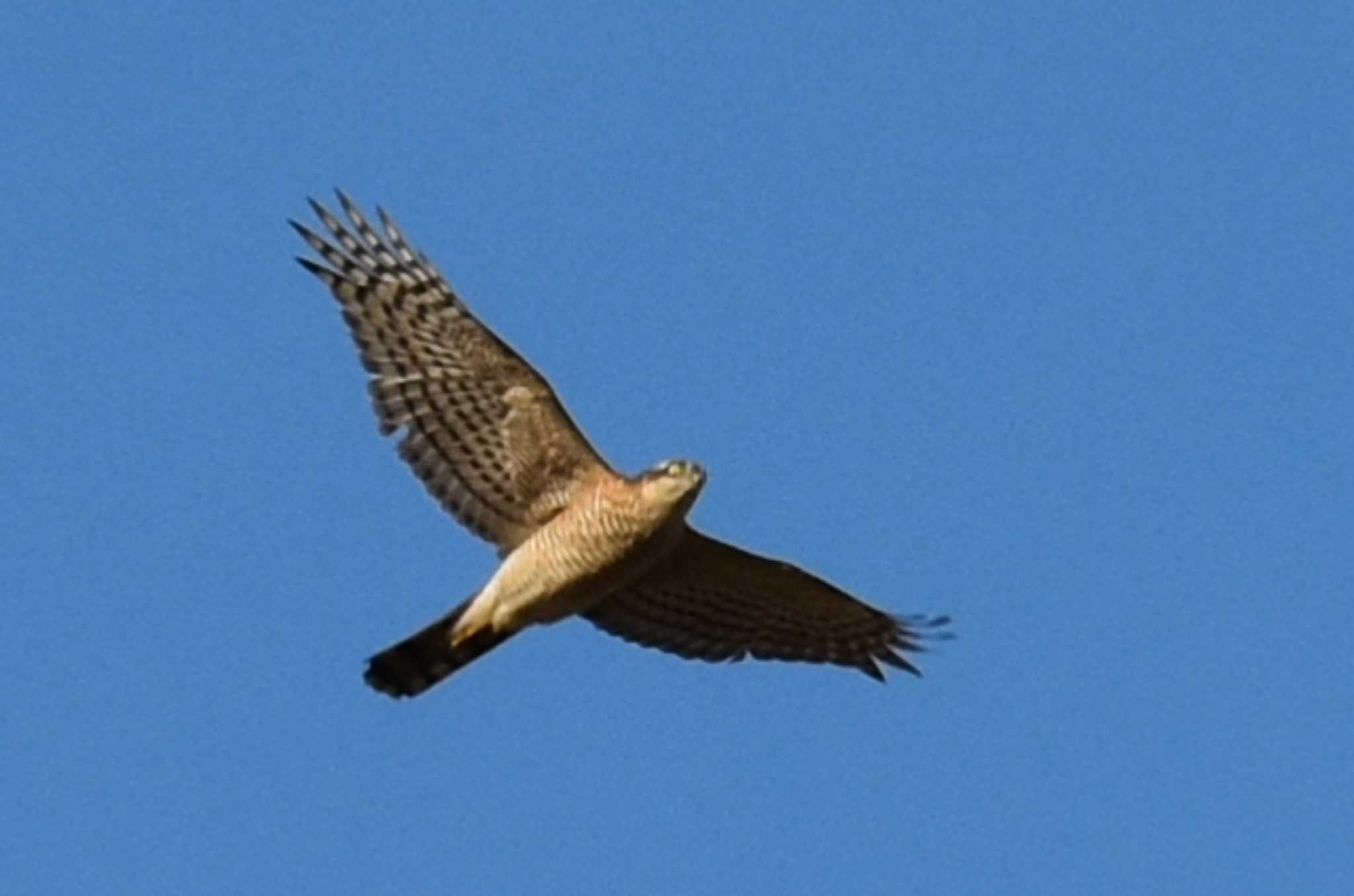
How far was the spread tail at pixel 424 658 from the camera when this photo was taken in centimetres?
2136

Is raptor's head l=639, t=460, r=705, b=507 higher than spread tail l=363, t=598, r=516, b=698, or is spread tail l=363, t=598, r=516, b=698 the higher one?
raptor's head l=639, t=460, r=705, b=507

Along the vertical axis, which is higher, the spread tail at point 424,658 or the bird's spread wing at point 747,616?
the bird's spread wing at point 747,616

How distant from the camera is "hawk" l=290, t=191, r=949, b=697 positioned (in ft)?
68.7

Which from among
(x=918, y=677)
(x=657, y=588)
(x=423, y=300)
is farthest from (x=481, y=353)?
(x=918, y=677)

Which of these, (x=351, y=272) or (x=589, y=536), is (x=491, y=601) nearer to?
(x=589, y=536)

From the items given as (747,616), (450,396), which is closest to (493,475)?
(450,396)

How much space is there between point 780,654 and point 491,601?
226 cm

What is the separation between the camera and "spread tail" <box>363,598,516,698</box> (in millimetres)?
21359

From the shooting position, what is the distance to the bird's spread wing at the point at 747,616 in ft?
71.8

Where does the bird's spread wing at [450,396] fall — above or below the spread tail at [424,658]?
above

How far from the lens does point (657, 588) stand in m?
22.1

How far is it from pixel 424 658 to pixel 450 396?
148cm

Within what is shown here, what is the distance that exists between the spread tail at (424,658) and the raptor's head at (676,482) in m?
1.31

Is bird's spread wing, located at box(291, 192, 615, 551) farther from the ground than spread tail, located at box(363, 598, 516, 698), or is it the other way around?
bird's spread wing, located at box(291, 192, 615, 551)
